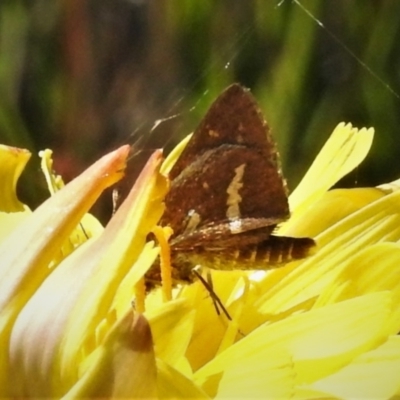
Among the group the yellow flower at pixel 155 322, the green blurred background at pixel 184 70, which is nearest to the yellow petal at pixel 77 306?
the yellow flower at pixel 155 322

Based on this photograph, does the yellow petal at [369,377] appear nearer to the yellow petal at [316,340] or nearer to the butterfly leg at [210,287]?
the yellow petal at [316,340]

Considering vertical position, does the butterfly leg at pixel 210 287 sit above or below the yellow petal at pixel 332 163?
below

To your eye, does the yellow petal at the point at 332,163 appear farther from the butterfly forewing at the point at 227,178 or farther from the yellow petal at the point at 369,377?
the yellow petal at the point at 369,377

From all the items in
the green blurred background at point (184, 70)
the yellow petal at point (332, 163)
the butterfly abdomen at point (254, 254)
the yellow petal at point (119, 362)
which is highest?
the green blurred background at point (184, 70)

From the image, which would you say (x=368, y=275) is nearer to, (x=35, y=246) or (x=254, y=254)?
(x=254, y=254)

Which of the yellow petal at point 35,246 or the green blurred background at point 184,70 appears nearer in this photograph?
the yellow petal at point 35,246

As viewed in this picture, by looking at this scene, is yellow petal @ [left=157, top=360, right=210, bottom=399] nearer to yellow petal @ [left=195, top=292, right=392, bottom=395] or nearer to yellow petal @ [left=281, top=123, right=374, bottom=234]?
yellow petal @ [left=195, top=292, right=392, bottom=395]

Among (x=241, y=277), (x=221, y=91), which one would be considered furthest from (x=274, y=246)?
(x=221, y=91)

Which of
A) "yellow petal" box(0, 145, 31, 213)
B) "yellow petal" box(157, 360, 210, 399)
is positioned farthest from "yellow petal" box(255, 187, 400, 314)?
"yellow petal" box(0, 145, 31, 213)

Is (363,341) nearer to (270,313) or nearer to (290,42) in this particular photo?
(270,313)
